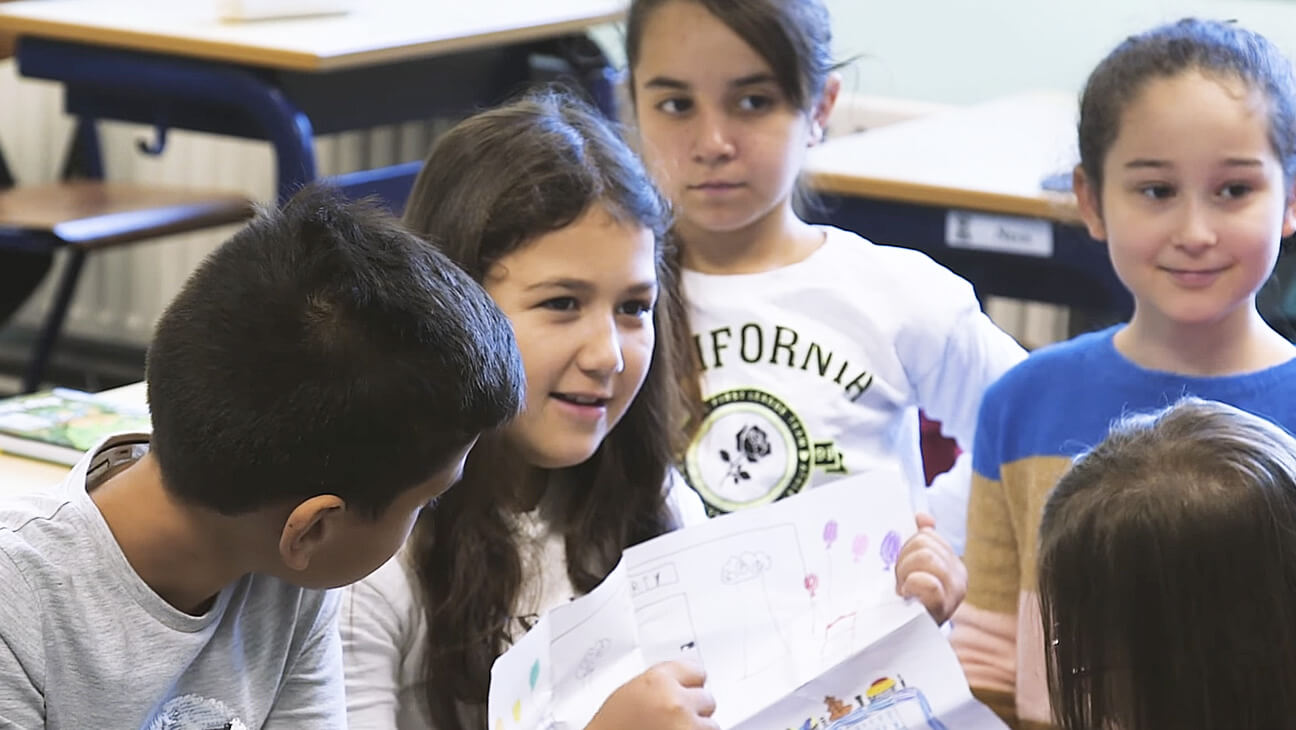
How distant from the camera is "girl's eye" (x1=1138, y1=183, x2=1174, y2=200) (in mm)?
1543

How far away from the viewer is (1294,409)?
4.89ft

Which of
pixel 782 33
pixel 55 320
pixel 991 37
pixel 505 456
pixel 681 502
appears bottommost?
pixel 55 320

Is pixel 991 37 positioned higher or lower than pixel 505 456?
lower

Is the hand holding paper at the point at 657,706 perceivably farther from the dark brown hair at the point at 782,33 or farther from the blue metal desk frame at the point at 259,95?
the blue metal desk frame at the point at 259,95

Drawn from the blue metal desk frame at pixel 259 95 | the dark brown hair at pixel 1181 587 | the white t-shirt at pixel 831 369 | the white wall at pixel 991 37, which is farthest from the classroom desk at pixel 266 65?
the dark brown hair at pixel 1181 587

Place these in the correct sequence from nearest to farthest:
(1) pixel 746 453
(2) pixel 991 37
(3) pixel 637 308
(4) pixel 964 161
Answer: (3) pixel 637 308, (1) pixel 746 453, (4) pixel 964 161, (2) pixel 991 37

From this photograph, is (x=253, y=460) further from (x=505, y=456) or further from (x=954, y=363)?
(x=954, y=363)

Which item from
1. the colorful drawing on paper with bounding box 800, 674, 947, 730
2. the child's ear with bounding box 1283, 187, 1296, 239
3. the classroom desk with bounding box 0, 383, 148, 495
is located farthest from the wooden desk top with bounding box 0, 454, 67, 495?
the child's ear with bounding box 1283, 187, 1296, 239

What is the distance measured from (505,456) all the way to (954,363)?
58 centimetres

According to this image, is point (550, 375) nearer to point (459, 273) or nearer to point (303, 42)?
point (459, 273)

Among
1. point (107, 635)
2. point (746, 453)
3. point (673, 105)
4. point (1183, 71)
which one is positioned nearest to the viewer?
point (107, 635)

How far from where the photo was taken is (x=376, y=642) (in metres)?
1.34

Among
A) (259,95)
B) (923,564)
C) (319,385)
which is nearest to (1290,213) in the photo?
(923,564)

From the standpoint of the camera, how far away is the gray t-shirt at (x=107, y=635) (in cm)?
100
